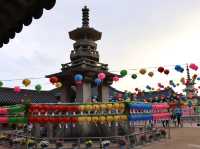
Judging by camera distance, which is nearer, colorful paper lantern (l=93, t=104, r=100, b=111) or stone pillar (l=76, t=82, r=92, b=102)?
colorful paper lantern (l=93, t=104, r=100, b=111)

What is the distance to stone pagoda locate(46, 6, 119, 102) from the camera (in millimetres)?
26453

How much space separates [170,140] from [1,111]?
38.3 ft

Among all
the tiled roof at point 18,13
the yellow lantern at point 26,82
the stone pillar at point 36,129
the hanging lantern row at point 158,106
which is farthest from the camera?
the yellow lantern at point 26,82

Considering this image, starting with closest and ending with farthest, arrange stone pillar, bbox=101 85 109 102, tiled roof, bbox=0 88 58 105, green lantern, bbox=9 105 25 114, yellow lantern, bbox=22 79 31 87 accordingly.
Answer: green lantern, bbox=9 105 25 114 → yellow lantern, bbox=22 79 31 87 → stone pillar, bbox=101 85 109 102 → tiled roof, bbox=0 88 58 105

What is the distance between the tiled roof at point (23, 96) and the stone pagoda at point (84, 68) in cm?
1666

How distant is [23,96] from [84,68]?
21680mm

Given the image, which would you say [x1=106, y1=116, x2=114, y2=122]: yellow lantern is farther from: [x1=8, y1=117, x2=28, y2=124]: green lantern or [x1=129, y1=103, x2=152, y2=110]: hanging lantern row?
[x1=8, y1=117, x2=28, y2=124]: green lantern

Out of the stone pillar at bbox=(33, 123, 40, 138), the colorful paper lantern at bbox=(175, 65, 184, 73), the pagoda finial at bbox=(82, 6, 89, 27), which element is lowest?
the stone pillar at bbox=(33, 123, 40, 138)

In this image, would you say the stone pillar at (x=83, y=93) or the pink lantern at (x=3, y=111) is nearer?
the pink lantern at (x=3, y=111)

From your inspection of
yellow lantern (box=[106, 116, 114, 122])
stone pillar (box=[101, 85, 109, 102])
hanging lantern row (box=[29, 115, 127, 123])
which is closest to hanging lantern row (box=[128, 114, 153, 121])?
hanging lantern row (box=[29, 115, 127, 123])

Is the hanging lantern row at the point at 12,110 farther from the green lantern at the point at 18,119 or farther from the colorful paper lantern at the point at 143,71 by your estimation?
the colorful paper lantern at the point at 143,71

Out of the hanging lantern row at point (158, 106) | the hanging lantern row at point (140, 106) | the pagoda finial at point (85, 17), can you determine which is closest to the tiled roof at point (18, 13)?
the hanging lantern row at point (140, 106)

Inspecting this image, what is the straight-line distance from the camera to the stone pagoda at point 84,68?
2645 cm

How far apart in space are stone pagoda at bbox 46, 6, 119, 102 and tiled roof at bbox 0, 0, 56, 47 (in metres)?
20.5
